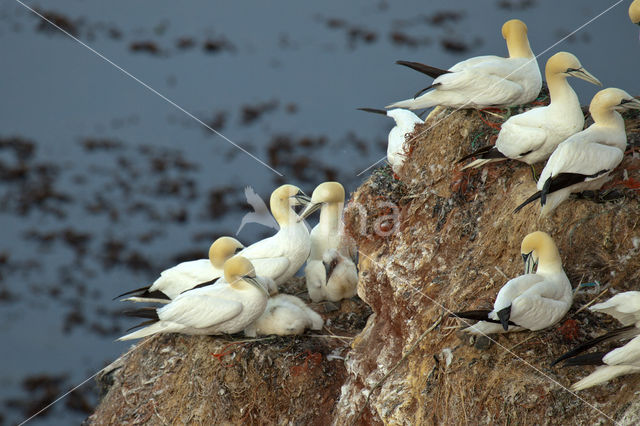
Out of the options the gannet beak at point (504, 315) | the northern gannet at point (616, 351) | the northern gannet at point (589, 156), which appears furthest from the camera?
the northern gannet at point (589, 156)

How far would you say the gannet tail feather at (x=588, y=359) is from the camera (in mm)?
3762

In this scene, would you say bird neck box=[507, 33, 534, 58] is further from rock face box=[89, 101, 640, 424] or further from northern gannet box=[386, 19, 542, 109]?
rock face box=[89, 101, 640, 424]

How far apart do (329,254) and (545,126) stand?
1.90 metres

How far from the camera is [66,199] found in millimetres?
9219

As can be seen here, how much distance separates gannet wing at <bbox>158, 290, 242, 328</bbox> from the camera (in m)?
5.20

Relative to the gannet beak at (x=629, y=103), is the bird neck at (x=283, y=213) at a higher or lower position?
lower

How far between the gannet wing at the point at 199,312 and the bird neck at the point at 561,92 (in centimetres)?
232

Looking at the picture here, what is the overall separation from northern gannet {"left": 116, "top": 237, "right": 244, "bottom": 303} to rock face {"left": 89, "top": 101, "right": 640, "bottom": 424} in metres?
0.33

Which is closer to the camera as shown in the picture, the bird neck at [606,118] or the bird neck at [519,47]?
the bird neck at [606,118]

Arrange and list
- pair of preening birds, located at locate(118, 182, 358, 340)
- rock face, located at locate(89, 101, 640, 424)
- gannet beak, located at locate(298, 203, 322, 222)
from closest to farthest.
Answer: rock face, located at locate(89, 101, 640, 424), pair of preening birds, located at locate(118, 182, 358, 340), gannet beak, located at locate(298, 203, 322, 222)

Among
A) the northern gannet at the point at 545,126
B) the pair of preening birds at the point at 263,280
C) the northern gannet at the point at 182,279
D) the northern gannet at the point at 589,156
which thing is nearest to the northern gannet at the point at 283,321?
the pair of preening birds at the point at 263,280

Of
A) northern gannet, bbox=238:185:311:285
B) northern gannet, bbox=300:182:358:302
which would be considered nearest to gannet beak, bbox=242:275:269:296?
northern gannet, bbox=238:185:311:285

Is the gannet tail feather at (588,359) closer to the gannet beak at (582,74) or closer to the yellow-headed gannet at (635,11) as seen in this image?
the gannet beak at (582,74)

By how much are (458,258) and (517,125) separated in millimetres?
846
